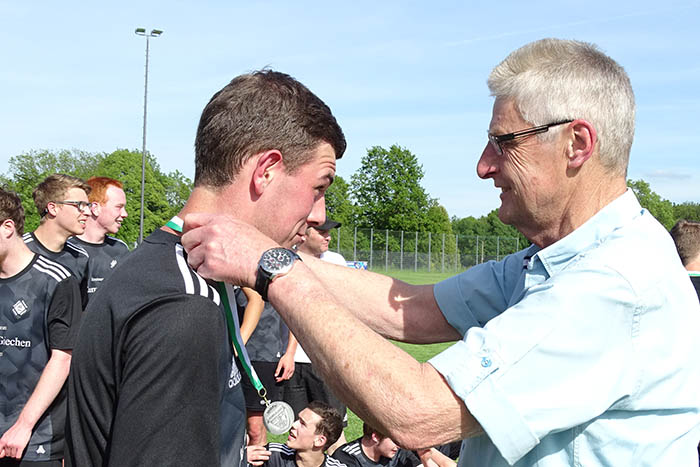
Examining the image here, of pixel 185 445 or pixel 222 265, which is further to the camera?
pixel 222 265

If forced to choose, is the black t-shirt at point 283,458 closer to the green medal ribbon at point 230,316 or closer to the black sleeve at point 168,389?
the green medal ribbon at point 230,316

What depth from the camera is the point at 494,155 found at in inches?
87.4

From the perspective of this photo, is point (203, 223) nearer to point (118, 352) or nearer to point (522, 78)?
point (118, 352)

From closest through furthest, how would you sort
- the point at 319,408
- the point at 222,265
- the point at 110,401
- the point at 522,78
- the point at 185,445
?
1. the point at 185,445
2. the point at 110,401
3. the point at 222,265
4. the point at 522,78
5. the point at 319,408

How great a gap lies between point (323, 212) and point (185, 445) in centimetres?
103

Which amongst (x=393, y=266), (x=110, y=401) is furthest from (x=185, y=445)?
(x=393, y=266)

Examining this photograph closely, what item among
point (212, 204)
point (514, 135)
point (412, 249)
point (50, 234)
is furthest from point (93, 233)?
point (412, 249)

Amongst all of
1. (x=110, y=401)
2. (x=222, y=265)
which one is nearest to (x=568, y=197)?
(x=222, y=265)

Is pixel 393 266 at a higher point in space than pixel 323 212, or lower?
lower

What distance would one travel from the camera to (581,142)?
200 centimetres

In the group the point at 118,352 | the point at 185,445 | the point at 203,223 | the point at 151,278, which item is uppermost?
the point at 203,223

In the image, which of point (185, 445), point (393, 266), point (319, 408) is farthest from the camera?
point (393, 266)

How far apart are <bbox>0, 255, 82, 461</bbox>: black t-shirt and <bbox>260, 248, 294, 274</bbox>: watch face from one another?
321cm

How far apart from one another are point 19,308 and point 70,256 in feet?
7.02
